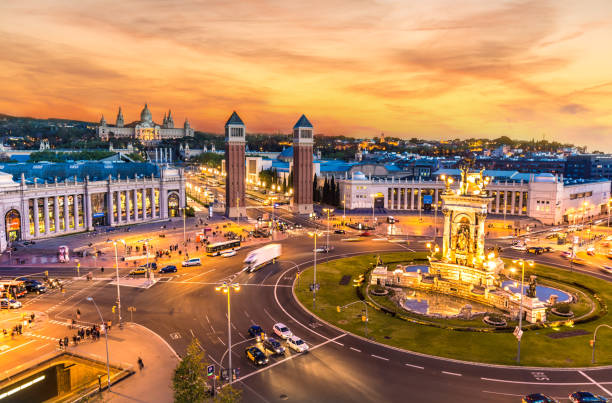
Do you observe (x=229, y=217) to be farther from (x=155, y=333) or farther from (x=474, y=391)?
(x=474, y=391)

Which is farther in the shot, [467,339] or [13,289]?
[13,289]

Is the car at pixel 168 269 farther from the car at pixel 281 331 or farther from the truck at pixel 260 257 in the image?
the car at pixel 281 331

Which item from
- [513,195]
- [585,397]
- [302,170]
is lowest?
[585,397]

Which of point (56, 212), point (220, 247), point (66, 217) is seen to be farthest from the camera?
point (66, 217)

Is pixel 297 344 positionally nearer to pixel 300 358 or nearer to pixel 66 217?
pixel 300 358

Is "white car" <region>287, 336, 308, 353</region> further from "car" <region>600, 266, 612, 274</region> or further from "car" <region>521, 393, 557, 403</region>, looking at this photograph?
"car" <region>600, 266, 612, 274</region>

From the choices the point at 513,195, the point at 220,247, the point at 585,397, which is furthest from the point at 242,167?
the point at 585,397
